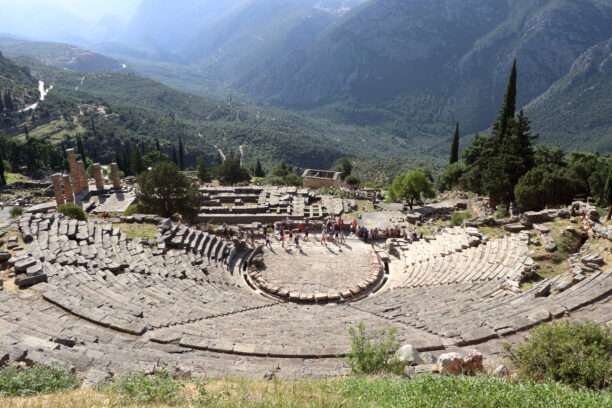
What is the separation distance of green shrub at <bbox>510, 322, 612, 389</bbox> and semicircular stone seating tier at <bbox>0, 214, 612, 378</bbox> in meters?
3.60

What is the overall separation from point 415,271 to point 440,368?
1540cm

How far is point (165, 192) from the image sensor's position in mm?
36125

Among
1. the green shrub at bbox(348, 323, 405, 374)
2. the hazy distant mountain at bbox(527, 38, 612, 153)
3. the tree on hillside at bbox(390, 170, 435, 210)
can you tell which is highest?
the hazy distant mountain at bbox(527, 38, 612, 153)

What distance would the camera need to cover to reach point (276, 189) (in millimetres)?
50469

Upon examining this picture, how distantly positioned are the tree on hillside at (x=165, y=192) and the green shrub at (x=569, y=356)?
1231 inches

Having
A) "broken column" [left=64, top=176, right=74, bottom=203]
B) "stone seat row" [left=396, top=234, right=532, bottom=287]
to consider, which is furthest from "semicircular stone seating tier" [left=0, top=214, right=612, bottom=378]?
"broken column" [left=64, top=176, right=74, bottom=203]

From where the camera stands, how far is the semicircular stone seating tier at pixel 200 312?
1269 cm

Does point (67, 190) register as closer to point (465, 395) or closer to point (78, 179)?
point (78, 179)

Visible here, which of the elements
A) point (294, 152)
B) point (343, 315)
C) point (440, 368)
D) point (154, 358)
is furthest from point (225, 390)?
point (294, 152)

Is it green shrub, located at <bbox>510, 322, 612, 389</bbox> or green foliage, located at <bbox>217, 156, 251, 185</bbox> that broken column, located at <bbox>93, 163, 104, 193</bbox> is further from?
green shrub, located at <bbox>510, 322, 612, 389</bbox>

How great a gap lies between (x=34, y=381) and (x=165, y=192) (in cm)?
2795

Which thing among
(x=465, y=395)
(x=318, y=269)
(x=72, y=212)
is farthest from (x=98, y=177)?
(x=465, y=395)

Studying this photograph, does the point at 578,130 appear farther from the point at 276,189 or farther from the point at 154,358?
the point at 154,358

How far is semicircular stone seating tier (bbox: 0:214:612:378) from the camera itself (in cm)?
Result: 1269
